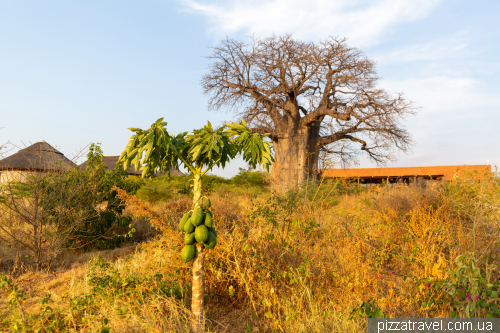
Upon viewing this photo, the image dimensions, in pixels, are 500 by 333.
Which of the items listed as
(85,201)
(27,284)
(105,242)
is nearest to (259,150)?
(27,284)

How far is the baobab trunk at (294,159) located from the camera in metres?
13.4

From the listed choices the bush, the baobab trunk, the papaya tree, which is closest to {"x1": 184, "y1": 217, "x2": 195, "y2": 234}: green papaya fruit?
the papaya tree

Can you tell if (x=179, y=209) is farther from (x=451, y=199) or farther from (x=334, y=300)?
(x=451, y=199)

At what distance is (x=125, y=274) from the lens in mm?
4172

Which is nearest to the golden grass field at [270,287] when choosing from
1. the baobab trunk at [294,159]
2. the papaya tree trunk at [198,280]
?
the papaya tree trunk at [198,280]

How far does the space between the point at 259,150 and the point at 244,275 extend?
4.99 feet

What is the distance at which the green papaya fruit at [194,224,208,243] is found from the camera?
8.18 ft

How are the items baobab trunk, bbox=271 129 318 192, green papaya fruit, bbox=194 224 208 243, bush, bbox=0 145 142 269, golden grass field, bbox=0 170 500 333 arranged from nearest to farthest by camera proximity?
green papaya fruit, bbox=194 224 208 243, golden grass field, bbox=0 170 500 333, bush, bbox=0 145 142 269, baobab trunk, bbox=271 129 318 192

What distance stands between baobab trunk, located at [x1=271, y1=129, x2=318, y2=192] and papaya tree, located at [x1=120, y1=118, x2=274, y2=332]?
10595 mm

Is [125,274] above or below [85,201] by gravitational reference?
below

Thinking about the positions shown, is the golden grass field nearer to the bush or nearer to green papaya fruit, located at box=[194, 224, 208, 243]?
the bush

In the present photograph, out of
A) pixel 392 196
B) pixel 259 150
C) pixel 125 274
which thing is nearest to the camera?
pixel 259 150

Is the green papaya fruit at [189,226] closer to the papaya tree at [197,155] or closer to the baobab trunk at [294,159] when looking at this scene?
the papaya tree at [197,155]

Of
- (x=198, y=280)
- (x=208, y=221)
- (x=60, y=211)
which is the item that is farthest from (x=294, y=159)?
(x=208, y=221)
